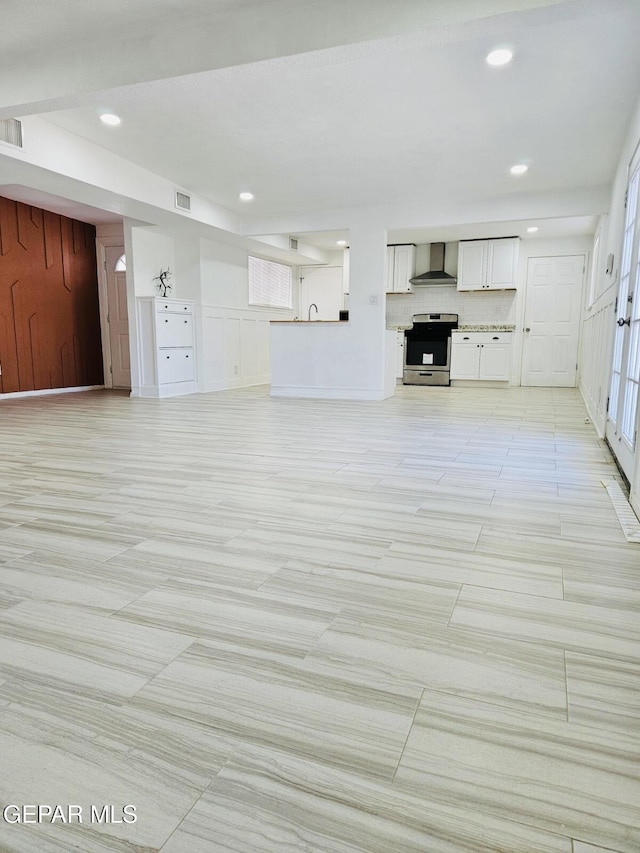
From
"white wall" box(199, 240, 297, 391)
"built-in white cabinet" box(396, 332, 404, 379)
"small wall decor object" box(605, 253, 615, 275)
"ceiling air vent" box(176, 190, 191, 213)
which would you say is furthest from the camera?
"built-in white cabinet" box(396, 332, 404, 379)

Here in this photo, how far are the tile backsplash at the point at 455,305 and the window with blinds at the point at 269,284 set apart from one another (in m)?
1.91

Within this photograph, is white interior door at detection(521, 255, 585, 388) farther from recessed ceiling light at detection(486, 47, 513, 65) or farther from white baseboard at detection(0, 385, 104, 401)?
white baseboard at detection(0, 385, 104, 401)

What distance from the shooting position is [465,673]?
1.15m

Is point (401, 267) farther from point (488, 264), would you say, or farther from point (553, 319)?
point (553, 319)

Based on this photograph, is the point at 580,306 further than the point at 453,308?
No

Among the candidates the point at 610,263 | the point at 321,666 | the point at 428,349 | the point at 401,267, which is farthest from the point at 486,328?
the point at 321,666

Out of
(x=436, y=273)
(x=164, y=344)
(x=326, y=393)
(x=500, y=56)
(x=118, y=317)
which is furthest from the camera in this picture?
(x=436, y=273)

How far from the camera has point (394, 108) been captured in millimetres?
3918

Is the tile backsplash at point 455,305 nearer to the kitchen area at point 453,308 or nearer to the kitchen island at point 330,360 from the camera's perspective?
the kitchen area at point 453,308

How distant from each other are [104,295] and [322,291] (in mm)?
3929

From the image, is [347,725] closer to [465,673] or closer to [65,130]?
[465,673]

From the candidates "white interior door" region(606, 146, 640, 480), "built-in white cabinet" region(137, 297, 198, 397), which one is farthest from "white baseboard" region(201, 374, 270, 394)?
"white interior door" region(606, 146, 640, 480)
